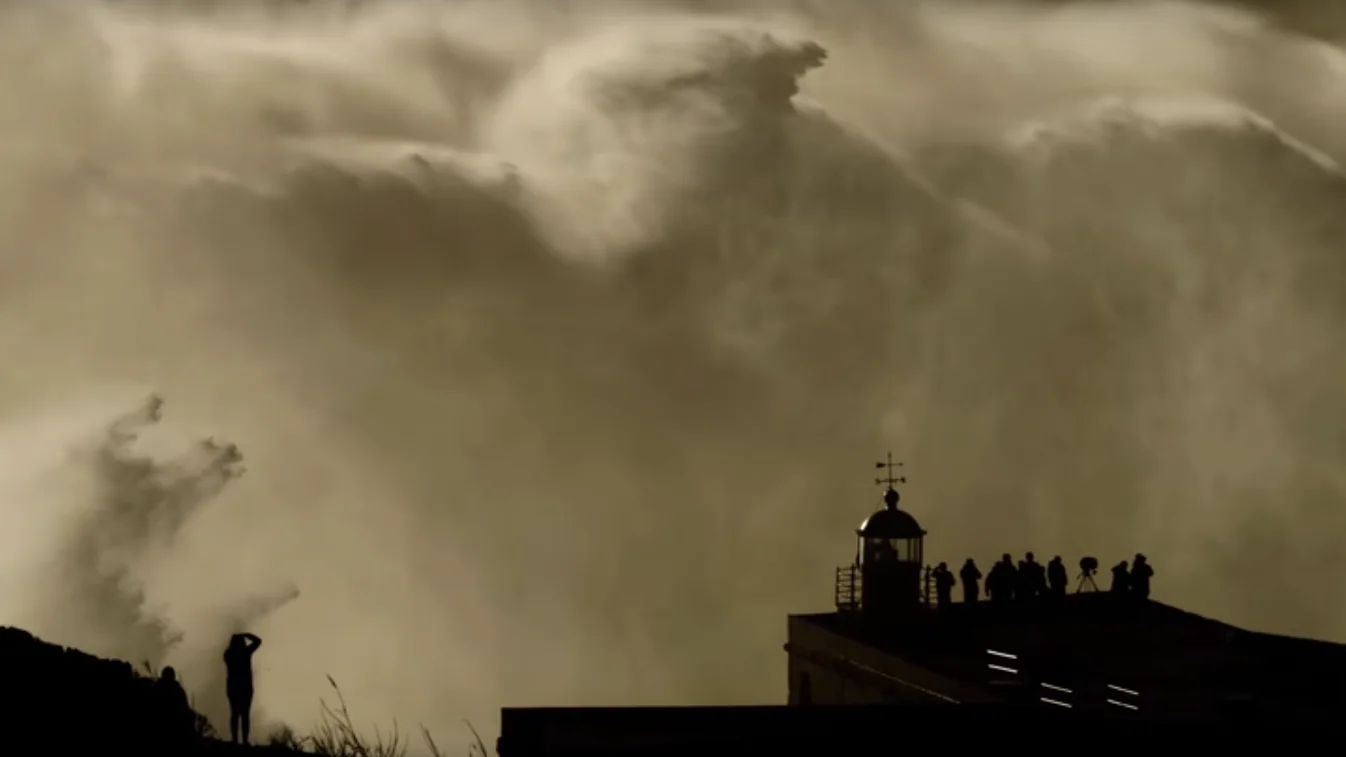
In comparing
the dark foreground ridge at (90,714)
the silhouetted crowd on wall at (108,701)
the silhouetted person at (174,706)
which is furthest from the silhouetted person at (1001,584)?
the silhouetted person at (174,706)

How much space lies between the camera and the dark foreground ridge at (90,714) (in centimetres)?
1991

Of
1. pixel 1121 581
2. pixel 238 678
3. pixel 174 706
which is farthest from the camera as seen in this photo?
pixel 1121 581

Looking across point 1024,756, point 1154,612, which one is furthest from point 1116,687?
point 1154,612

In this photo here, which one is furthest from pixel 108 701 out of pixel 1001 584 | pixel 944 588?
pixel 1001 584

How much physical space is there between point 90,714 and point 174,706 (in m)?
1.15

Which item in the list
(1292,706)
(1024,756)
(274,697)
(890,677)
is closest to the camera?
(1024,756)

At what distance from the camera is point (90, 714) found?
2078 cm

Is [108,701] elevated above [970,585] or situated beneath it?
situated beneath

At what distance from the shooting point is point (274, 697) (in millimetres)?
146625

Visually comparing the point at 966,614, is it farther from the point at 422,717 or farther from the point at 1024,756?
the point at 422,717

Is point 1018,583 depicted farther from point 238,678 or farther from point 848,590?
point 238,678

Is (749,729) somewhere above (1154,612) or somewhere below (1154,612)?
below

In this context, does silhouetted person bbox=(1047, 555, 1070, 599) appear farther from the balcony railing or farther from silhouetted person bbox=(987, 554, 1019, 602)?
the balcony railing

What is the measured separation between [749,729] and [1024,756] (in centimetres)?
394
